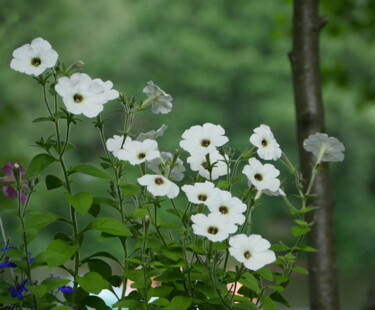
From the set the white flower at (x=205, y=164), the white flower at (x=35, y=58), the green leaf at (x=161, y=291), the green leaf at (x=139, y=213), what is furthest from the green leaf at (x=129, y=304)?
the white flower at (x=35, y=58)

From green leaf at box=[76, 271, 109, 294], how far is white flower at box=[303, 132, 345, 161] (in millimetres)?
466

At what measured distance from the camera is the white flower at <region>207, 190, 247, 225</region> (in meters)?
0.95

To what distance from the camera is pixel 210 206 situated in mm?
953

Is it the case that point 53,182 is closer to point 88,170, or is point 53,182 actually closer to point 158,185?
point 88,170

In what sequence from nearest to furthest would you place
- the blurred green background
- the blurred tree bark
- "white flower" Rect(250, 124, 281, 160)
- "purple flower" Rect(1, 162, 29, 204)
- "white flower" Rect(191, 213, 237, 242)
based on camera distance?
1. "white flower" Rect(191, 213, 237, 242)
2. "white flower" Rect(250, 124, 281, 160)
3. "purple flower" Rect(1, 162, 29, 204)
4. the blurred tree bark
5. the blurred green background

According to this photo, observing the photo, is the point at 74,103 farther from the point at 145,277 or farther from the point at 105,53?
the point at 105,53

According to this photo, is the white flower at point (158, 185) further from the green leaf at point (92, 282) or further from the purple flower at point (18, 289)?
the purple flower at point (18, 289)

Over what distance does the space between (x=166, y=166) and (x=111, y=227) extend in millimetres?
150

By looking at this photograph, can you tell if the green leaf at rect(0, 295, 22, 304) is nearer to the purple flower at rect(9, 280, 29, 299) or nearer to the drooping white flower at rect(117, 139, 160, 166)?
the purple flower at rect(9, 280, 29, 299)

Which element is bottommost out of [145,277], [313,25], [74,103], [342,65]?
[145,277]

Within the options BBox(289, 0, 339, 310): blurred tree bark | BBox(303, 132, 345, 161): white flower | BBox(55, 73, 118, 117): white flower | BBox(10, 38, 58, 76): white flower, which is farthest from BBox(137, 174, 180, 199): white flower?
BBox(289, 0, 339, 310): blurred tree bark

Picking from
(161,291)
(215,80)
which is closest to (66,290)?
(161,291)

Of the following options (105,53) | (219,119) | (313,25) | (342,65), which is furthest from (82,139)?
(313,25)

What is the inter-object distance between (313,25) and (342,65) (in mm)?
2970
